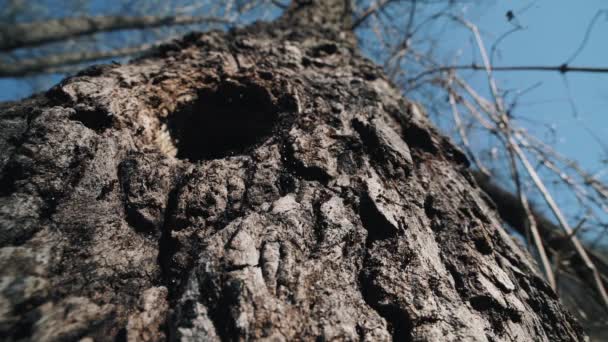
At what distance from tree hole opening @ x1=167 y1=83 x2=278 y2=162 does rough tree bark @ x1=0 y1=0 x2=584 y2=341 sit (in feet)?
0.11

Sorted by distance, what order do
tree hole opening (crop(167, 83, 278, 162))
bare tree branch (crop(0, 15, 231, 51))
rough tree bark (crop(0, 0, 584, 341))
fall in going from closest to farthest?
rough tree bark (crop(0, 0, 584, 341)) → tree hole opening (crop(167, 83, 278, 162)) → bare tree branch (crop(0, 15, 231, 51))

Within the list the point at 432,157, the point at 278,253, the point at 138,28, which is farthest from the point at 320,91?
the point at 138,28

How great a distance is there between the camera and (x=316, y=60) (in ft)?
5.58

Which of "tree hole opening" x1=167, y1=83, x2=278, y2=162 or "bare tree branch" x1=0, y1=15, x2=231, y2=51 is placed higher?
"bare tree branch" x1=0, y1=15, x2=231, y2=51

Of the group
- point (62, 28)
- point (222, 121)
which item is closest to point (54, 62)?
point (62, 28)

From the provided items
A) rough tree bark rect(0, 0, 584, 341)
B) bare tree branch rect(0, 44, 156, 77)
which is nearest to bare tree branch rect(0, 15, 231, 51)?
bare tree branch rect(0, 44, 156, 77)

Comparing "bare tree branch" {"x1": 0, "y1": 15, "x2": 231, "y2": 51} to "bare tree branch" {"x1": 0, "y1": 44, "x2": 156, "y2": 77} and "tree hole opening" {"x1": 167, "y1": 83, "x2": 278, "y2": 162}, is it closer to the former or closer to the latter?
"bare tree branch" {"x1": 0, "y1": 44, "x2": 156, "y2": 77}

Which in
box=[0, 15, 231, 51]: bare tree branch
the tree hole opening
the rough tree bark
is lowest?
the rough tree bark

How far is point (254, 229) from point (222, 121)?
0.94m

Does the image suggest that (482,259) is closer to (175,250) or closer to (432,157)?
(432,157)

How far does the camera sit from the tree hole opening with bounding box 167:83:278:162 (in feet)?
4.76

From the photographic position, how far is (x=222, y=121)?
5.37 feet

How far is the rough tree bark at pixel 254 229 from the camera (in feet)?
2.24

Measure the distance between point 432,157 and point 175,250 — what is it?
1.00 meters
